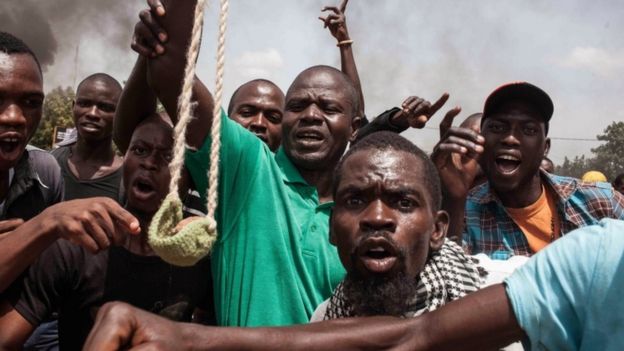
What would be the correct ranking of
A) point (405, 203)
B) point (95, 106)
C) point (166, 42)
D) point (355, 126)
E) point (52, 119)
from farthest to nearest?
point (52, 119) < point (95, 106) < point (355, 126) < point (405, 203) < point (166, 42)

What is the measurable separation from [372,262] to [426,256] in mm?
239

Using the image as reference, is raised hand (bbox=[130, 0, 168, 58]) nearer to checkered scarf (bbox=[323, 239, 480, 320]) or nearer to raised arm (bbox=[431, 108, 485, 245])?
checkered scarf (bbox=[323, 239, 480, 320])

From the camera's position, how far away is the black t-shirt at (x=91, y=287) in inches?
98.6

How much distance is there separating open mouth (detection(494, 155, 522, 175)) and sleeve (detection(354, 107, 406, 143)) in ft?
2.00

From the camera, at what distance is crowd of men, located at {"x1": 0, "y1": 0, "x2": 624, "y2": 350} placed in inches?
68.7

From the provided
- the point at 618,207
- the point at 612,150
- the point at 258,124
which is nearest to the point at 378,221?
the point at 258,124

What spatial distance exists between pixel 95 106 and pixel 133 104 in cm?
312

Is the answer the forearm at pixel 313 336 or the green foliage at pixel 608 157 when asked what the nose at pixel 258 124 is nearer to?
the forearm at pixel 313 336

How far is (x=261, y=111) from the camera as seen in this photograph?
13.5ft

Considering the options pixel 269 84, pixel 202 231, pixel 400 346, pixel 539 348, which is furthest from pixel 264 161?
pixel 269 84

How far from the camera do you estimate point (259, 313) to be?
7.98 feet

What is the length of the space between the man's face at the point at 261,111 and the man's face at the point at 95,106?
1713 millimetres

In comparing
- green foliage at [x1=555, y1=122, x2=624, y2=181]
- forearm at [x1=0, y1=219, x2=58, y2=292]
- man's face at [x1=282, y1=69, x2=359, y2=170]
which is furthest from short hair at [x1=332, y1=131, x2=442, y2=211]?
green foliage at [x1=555, y1=122, x2=624, y2=181]

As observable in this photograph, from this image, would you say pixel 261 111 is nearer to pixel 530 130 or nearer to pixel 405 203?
pixel 530 130
